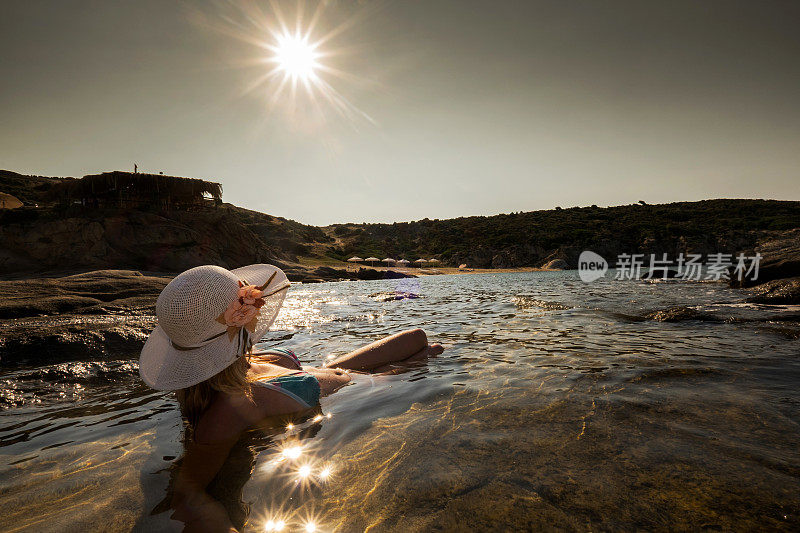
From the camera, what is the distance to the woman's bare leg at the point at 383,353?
4.30m

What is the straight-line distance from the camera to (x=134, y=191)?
1135 inches

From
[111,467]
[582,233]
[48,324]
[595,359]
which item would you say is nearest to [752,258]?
[595,359]

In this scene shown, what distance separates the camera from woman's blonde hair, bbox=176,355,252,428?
2.18m

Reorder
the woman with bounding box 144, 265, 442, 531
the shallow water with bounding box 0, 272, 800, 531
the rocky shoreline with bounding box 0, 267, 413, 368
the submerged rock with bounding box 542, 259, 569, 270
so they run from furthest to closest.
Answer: the submerged rock with bounding box 542, 259, 569, 270, the rocky shoreline with bounding box 0, 267, 413, 368, the woman with bounding box 144, 265, 442, 531, the shallow water with bounding box 0, 272, 800, 531

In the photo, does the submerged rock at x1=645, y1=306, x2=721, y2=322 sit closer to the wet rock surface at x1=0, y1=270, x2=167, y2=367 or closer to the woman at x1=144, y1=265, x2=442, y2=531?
the woman at x1=144, y1=265, x2=442, y2=531

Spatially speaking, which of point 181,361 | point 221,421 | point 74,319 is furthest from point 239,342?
point 74,319

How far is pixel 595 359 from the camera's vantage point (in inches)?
175

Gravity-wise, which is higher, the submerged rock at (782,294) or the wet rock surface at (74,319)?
the submerged rock at (782,294)

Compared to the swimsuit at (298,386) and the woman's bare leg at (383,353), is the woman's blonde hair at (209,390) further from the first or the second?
the woman's bare leg at (383,353)

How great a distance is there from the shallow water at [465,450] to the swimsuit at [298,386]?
175mm


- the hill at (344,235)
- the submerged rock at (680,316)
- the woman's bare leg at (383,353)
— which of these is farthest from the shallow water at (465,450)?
the hill at (344,235)

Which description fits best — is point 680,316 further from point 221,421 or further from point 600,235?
point 600,235

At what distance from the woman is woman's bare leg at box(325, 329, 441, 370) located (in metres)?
1.55

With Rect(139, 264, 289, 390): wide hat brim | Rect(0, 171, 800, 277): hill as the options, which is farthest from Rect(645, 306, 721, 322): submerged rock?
Rect(0, 171, 800, 277): hill
